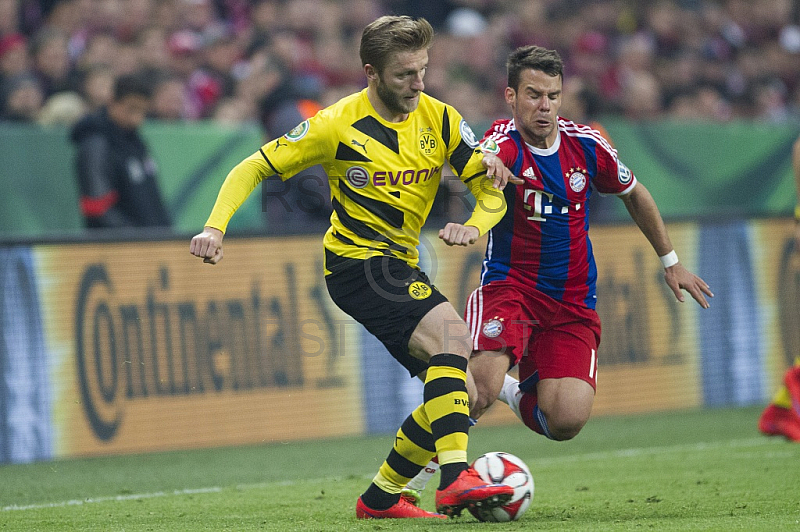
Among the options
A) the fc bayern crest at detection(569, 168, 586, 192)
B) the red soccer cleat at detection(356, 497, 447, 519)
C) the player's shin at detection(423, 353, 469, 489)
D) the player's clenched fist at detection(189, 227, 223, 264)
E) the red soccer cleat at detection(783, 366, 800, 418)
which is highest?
the fc bayern crest at detection(569, 168, 586, 192)

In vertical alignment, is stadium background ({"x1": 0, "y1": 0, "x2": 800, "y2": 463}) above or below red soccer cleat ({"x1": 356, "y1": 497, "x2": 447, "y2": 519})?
above

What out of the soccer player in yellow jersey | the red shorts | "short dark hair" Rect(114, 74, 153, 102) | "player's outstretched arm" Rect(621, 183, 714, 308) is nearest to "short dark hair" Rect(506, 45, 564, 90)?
the soccer player in yellow jersey

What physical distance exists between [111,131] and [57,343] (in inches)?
73.7

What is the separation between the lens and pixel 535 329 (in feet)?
21.1

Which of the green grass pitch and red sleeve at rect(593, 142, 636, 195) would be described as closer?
the green grass pitch

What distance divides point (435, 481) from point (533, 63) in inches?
115

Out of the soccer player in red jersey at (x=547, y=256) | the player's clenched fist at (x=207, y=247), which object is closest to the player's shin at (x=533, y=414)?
the soccer player in red jersey at (x=547, y=256)

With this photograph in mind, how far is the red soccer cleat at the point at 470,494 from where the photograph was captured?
5.11 m

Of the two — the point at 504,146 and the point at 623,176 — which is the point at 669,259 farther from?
the point at 504,146

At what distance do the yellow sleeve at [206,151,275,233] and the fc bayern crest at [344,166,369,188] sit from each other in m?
0.36

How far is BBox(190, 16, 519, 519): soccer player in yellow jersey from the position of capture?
549cm

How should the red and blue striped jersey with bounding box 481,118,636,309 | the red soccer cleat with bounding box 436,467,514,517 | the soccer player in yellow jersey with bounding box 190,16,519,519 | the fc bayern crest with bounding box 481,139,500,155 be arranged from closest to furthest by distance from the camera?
the red soccer cleat with bounding box 436,467,514,517, the soccer player in yellow jersey with bounding box 190,16,519,519, the fc bayern crest with bounding box 481,139,500,155, the red and blue striped jersey with bounding box 481,118,636,309

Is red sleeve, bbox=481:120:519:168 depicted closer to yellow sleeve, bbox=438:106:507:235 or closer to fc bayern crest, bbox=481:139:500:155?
fc bayern crest, bbox=481:139:500:155

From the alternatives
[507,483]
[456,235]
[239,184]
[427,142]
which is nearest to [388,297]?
[456,235]
